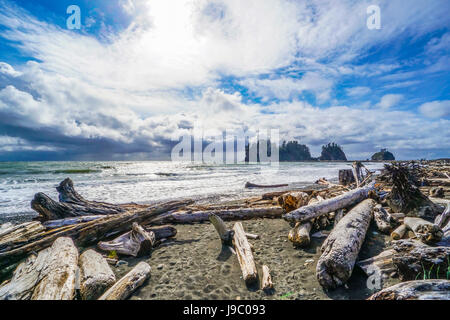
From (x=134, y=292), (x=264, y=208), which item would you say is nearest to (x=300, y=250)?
(x=264, y=208)

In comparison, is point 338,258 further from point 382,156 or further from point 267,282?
point 382,156

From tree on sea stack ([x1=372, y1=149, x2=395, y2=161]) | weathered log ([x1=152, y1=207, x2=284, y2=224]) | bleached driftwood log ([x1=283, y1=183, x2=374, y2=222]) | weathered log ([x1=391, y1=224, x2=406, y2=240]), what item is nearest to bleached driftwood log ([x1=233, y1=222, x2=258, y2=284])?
bleached driftwood log ([x1=283, y1=183, x2=374, y2=222])

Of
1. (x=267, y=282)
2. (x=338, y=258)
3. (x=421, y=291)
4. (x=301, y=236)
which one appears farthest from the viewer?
(x=301, y=236)

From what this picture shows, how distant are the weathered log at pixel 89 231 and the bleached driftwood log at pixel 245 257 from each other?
9.92ft

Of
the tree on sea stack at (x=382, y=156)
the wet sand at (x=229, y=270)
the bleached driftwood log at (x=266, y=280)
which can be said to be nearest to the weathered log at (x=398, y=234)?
the wet sand at (x=229, y=270)

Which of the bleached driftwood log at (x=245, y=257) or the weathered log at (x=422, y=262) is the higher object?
the weathered log at (x=422, y=262)

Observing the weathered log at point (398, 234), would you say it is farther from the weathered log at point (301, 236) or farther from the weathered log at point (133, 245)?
the weathered log at point (133, 245)

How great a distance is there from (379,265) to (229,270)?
2738 millimetres

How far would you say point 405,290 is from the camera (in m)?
2.39

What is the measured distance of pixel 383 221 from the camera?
18.3ft

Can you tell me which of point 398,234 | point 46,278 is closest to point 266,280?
point 46,278

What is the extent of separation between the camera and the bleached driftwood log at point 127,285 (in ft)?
9.74
